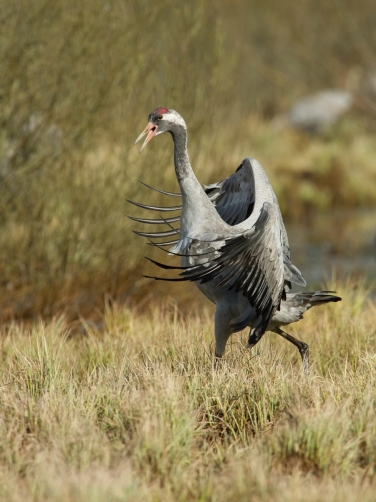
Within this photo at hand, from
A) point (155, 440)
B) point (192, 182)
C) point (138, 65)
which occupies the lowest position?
point (155, 440)

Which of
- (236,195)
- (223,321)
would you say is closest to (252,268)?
(223,321)

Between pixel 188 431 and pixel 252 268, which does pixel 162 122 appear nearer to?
pixel 252 268

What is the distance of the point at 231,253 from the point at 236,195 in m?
1.19

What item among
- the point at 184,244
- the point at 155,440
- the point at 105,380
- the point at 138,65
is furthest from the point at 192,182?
the point at 138,65

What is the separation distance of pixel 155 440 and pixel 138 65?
4380mm

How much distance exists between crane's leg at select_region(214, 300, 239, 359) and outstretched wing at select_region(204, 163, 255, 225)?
0.76 meters

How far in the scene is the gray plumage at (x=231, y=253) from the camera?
419cm

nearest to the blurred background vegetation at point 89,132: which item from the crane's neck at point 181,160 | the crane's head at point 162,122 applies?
the crane's head at point 162,122

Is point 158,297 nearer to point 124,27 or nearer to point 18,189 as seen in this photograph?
point 18,189

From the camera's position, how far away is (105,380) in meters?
4.07

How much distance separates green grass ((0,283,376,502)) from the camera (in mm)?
2994

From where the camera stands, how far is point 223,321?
4.65 metres

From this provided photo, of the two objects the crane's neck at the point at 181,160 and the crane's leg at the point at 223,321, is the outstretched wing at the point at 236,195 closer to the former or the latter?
the crane's neck at the point at 181,160

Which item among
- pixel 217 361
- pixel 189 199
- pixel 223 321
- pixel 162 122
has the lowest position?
pixel 217 361
